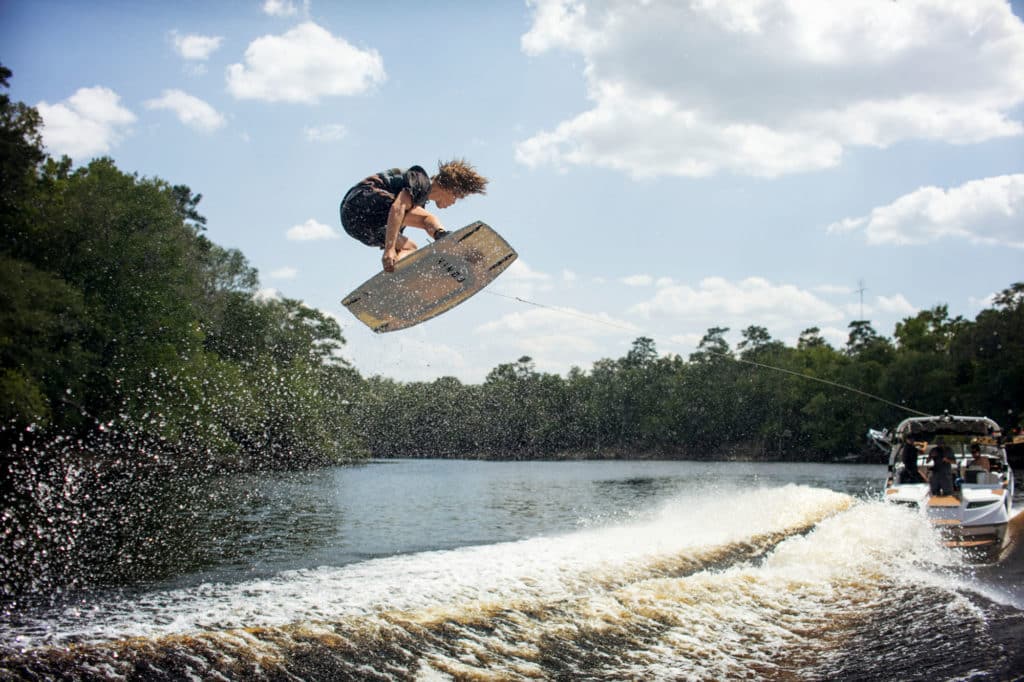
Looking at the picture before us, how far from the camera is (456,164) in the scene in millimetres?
6930

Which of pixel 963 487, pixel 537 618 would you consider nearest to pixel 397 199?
pixel 537 618

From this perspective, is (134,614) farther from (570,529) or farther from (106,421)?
(106,421)

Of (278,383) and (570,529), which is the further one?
(278,383)

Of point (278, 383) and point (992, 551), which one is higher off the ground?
point (278, 383)

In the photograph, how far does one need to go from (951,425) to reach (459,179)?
12.6 m

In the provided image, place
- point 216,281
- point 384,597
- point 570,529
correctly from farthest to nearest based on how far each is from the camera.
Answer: point 216,281, point 570,529, point 384,597

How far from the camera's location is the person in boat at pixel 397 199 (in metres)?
6.67

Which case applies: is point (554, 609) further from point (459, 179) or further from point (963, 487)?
point (963, 487)

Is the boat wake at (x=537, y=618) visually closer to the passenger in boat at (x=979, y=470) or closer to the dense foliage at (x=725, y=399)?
the passenger in boat at (x=979, y=470)

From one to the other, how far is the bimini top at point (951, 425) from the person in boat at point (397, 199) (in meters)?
11.3

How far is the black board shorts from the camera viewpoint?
6727 mm

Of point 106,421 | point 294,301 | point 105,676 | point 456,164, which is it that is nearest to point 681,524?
A: point 456,164

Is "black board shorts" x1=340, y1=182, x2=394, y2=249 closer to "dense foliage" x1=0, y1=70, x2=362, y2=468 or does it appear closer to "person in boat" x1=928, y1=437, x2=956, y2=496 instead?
"person in boat" x1=928, y1=437, x2=956, y2=496

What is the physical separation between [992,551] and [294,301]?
49434 mm
